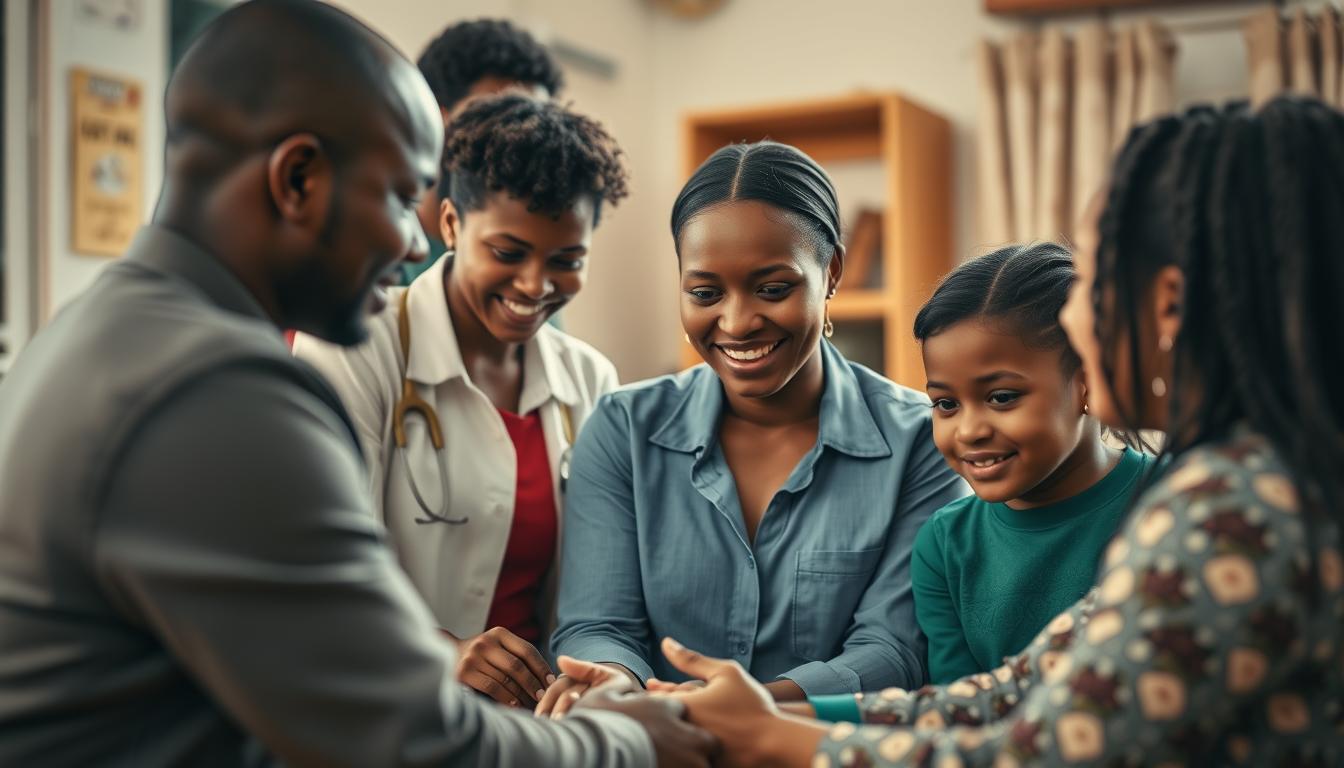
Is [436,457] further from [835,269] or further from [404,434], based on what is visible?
[835,269]

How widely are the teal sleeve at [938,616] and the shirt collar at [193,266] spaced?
102 centimetres

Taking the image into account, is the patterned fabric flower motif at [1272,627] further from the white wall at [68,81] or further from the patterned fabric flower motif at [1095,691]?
→ the white wall at [68,81]

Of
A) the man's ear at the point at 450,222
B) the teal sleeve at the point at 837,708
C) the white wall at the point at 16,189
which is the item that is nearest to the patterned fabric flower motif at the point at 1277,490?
the teal sleeve at the point at 837,708

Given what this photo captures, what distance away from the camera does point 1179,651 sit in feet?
3.21

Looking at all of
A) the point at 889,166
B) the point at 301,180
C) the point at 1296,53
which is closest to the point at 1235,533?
the point at 301,180

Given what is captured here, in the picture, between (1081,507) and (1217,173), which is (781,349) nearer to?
(1081,507)

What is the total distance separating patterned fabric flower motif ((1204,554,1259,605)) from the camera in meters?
0.96

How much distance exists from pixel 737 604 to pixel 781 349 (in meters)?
0.37

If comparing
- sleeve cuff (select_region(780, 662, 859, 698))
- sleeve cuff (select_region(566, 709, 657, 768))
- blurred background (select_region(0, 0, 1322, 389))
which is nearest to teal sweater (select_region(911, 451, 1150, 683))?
sleeve cuff (select_region(780, 662, 859, 698))

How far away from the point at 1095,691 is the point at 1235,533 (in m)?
0.16

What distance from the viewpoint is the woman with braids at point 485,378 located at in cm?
197

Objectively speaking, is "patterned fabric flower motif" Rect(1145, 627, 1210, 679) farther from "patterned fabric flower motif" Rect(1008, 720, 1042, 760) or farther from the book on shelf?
the book on shelf

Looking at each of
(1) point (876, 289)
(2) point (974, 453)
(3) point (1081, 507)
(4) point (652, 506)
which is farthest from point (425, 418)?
(1) point (876, 289)

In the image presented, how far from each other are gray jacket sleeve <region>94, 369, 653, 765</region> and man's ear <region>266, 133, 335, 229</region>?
0.58ft
